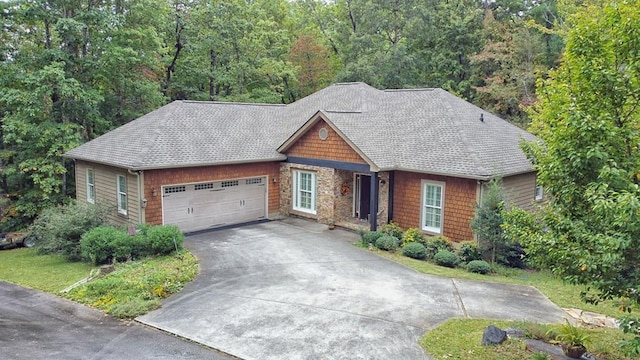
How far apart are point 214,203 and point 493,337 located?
42.2 ft

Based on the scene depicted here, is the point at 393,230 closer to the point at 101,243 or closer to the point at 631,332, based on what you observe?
the point at 101,243

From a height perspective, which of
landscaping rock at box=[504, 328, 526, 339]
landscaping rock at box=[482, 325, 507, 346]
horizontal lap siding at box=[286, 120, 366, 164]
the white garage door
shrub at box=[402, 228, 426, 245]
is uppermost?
horizontal lap siding at box=[286, 120, 366, 164]

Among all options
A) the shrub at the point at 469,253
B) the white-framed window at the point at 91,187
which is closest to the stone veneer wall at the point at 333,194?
the shrub at the point at 469,253

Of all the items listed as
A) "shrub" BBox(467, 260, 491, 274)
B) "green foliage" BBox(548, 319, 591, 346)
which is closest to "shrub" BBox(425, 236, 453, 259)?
"shrub" BBox(467, 260, 491, 274)

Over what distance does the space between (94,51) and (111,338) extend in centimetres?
1958

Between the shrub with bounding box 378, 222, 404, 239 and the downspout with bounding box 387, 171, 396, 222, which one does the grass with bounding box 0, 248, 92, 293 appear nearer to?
the shrub with bounding box 378, 222, 404, 239

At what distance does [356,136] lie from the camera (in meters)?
18.3

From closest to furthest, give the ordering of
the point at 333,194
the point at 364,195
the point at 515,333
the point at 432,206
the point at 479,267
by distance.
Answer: the point at 515,333, the point at 479,267, the point at 432,206, the point at 333,194, the point at 364,195

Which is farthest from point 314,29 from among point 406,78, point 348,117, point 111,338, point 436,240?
point 111,338

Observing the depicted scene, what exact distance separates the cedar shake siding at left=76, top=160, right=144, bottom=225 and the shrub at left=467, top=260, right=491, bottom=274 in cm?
1127

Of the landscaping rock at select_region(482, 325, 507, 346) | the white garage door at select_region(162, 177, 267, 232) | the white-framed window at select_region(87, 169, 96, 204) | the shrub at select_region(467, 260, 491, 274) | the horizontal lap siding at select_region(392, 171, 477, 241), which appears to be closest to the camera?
the landscaping rock at select_region(482, 325, 507, 346)

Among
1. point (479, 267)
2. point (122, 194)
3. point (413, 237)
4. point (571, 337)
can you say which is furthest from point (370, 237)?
point (122, 194)

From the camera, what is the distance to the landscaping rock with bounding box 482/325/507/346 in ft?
26.8

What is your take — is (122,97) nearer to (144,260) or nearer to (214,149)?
(214,149)
